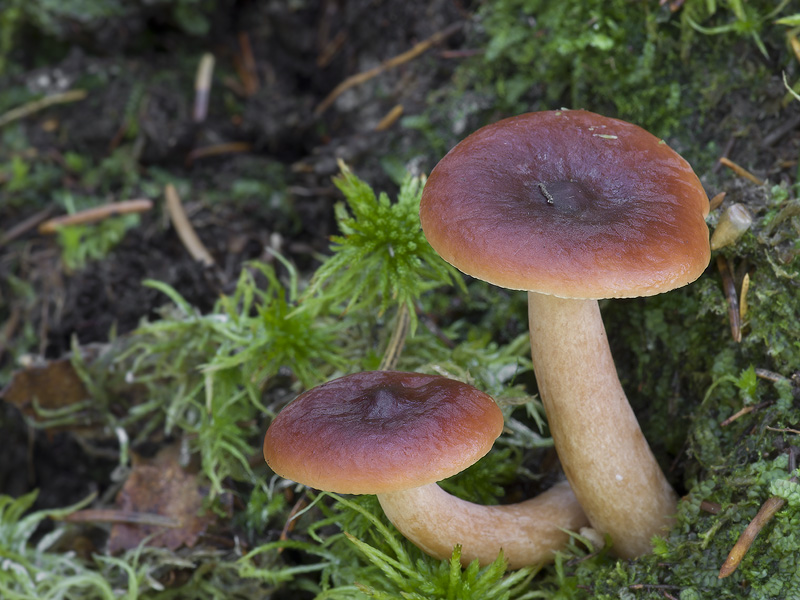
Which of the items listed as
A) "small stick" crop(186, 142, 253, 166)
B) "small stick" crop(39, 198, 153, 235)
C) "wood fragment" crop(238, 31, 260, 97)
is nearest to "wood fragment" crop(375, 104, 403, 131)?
"small stick" crop(186, 142, 253, 166)

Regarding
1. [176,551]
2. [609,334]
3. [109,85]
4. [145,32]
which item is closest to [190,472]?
[176,551]

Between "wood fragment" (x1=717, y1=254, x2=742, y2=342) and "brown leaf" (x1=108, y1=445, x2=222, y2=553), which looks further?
"brown leaf" (x1=108, y1=445, x2=222, y2=553)

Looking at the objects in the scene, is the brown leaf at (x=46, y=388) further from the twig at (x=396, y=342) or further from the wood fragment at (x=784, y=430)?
the wood fragment at (x=784, y=430)

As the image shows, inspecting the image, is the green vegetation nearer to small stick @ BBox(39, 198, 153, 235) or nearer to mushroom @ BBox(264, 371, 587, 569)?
mushroom @ BBox(264, 371, 587, 569)

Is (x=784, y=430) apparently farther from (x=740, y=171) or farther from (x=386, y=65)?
(x=386, y=65)

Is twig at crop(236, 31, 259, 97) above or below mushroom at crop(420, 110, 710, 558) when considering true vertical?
above

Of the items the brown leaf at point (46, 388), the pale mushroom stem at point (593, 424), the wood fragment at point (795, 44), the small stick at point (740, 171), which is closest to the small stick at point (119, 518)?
the brown leaf at point (46, 388)

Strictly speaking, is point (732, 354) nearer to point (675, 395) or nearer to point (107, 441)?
point (675, 395)
